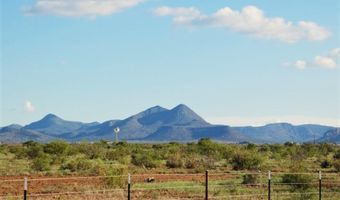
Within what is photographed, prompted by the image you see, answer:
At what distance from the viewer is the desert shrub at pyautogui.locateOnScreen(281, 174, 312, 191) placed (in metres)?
31.8

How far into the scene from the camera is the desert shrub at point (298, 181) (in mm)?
31803

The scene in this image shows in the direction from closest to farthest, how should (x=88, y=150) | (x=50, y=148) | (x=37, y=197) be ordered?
(x=37, y=197), (x=50, y=148), (x=88, y=150)

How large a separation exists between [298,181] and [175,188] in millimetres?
6562

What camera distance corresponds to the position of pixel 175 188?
3091 centimetres

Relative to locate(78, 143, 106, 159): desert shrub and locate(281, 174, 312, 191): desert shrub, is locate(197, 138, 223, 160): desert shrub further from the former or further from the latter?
locate(281, 174, 312, 191): desert shrub

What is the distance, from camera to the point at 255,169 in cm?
4409

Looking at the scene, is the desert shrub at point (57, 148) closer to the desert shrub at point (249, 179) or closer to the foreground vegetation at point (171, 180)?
the foreground vegetation at point (171, 180)

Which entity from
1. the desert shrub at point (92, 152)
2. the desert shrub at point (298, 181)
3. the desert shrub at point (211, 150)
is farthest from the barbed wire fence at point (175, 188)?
the desert shrub at point (211, 150)

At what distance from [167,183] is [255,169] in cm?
1254

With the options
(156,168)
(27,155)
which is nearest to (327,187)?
(156,168)

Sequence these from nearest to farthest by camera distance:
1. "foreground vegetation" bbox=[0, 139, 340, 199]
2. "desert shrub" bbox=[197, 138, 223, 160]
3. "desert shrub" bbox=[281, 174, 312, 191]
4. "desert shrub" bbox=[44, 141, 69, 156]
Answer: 1. "foreground vegetation" bbox=[0, 139, 340, 199]
2. "desert shrub" bbox=[281, 174, 312, 191]
3. "desert shrub" bbox=[197, 138, 223, 160]
4. "desert shrub" bbox=[44, 141, 69, 156]

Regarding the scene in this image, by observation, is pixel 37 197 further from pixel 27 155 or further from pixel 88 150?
pixel 88 150

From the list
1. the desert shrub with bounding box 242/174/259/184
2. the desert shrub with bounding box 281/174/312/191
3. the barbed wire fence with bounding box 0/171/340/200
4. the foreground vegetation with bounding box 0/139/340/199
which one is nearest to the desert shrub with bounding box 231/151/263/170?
the foreground vegetation with bounding box 0/139/340/199

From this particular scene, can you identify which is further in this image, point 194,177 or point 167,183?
point 194,177
